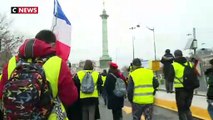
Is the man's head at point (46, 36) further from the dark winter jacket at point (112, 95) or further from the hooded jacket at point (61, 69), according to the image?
the dark winter jacket at point (112, 95)

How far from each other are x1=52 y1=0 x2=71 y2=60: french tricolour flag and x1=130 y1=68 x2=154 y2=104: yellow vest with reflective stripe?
9.22ft

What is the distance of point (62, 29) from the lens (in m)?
6.20

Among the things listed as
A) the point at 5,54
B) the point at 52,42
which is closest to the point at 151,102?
the point at 52,42

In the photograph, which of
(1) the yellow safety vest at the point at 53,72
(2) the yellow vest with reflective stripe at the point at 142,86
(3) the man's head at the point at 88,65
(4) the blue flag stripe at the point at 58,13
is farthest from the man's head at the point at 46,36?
(3) the man's head at the point at 88,65

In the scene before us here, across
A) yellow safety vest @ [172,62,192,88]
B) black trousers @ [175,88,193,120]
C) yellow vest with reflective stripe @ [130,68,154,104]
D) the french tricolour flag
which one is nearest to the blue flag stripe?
the french tricolour flag

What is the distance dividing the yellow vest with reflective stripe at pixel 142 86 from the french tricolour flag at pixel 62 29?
9.22 feet

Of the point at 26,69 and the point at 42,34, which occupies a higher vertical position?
the point at 42,34

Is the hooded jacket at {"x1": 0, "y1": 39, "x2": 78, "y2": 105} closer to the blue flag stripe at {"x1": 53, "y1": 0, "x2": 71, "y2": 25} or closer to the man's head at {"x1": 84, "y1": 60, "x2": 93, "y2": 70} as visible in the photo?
the blue flag stripe at {"x1": 53, "y1": 0, "x2": 71, "y2": 25}

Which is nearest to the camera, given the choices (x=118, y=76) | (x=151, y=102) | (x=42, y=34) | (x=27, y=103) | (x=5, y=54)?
(x=27, y=103)

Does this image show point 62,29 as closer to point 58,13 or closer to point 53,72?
point 58,13

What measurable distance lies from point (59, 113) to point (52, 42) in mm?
708

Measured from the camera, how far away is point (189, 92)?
394 inches

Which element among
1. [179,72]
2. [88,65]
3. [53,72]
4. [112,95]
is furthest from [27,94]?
[112,95]

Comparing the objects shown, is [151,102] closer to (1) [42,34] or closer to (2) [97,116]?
(2) [97,116]
